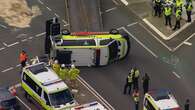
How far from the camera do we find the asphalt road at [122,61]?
45656mm

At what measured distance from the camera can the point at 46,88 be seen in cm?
4134

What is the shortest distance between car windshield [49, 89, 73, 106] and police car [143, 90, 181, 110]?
4.93m

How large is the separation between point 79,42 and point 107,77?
10.6ft

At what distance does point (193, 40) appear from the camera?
5156cm

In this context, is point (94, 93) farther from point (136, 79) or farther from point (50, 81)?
point (50, 81)

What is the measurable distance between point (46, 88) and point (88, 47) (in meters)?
6.45

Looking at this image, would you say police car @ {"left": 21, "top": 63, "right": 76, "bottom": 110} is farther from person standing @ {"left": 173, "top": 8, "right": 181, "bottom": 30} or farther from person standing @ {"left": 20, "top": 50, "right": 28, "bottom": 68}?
person standing @ {"left": 173, "top": 8, "right": 181, "bottom": 30}

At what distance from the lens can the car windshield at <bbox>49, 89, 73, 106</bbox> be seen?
41.2 meters

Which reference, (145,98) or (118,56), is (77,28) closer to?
(118,56)

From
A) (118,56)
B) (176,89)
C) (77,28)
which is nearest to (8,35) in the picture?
(77,28)

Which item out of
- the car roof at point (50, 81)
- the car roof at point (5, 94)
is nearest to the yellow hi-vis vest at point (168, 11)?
the car roof at point (50, 81)

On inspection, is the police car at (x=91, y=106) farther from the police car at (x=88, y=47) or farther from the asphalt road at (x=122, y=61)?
the police car at (x=88, y=47)

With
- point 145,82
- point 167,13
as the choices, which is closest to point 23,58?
point 145,82

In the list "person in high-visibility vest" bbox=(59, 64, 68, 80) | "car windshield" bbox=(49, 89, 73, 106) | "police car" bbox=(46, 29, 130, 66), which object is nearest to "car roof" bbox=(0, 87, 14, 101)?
"car windshield" bbox=(49, 89, 73, 106)
